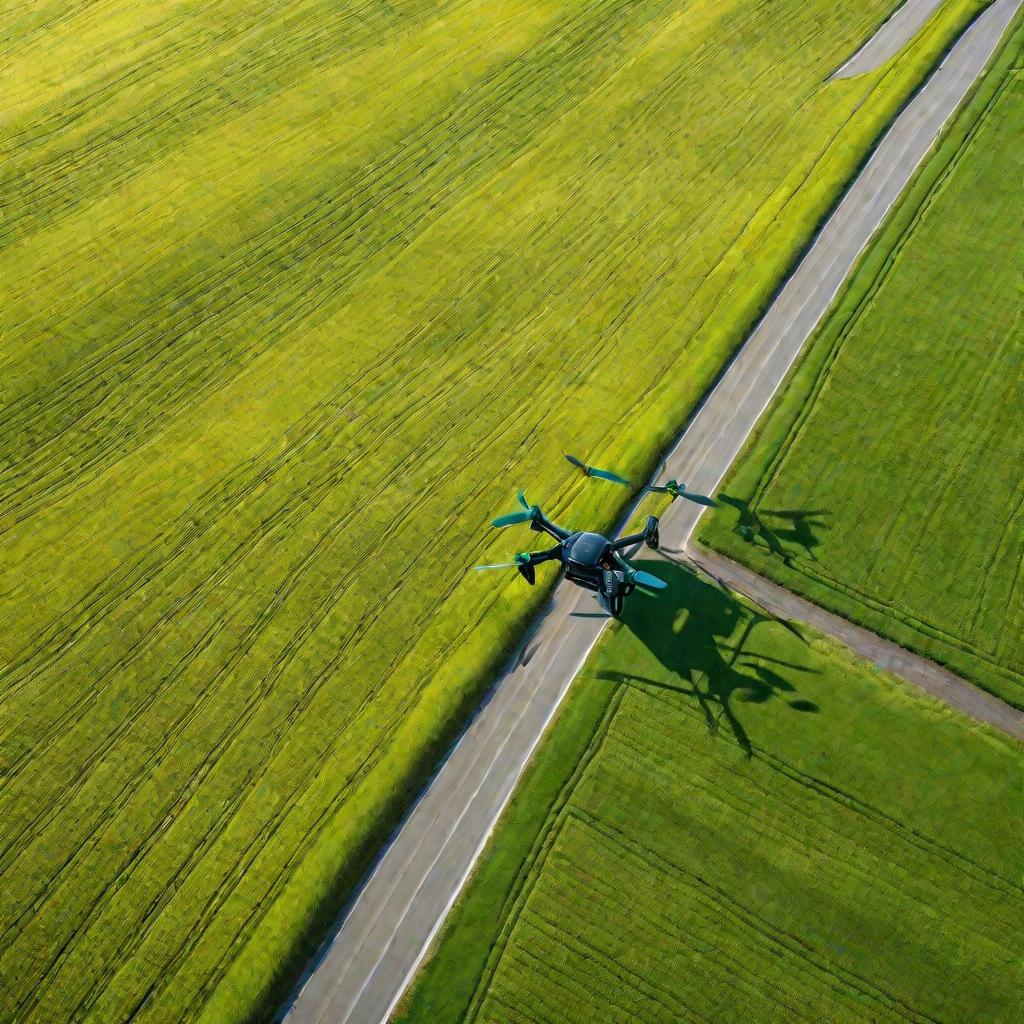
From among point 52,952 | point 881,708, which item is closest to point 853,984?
point 881,708

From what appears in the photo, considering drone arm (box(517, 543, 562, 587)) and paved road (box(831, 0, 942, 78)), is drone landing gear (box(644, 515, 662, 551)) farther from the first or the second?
paved road (box(831, 0, 942, 78))

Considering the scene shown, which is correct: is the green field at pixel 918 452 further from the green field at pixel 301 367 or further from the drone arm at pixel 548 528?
the drone arm at pixel 548 528

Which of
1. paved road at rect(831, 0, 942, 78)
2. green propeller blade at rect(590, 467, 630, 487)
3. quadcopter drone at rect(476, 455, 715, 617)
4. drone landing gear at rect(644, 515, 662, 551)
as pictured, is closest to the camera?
quadcopter drone at rect(476, 455, 715, 617)

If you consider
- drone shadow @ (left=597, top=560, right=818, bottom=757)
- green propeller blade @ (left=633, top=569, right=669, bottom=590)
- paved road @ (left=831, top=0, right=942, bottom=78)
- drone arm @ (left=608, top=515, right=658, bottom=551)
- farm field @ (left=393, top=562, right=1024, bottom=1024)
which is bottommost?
farm field @ (left=393, top=562, right=1024, bottom=1024)

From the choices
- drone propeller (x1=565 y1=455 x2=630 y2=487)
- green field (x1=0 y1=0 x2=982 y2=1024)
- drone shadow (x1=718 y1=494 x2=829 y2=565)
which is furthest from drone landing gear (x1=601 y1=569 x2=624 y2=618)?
drone shadow (x1=718 y1=494 x2=829 y2=565)

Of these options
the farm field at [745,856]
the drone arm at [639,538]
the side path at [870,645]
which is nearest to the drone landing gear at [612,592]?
the drone arm at [639,538]

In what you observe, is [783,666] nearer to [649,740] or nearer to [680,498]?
[649,740]

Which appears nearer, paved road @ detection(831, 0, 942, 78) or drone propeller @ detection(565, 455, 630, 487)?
drone propeller @ detection(565, 455, 630, 487)
